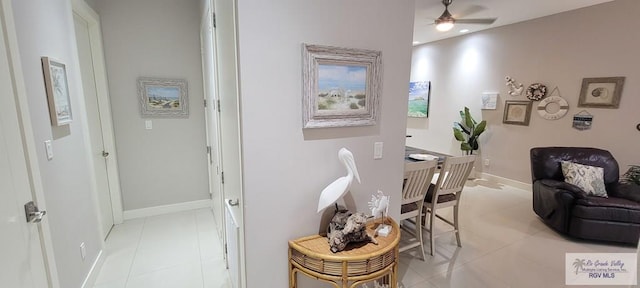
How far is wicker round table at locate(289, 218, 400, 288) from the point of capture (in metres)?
1.40

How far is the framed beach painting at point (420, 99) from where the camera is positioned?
5.98 m

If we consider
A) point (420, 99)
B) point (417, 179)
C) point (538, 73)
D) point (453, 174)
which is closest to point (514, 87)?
point (538, 73)

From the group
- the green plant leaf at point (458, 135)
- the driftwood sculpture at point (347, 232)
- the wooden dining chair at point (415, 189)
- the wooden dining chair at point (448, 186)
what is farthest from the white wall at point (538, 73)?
the driftwood sculpture at point (347, 232)

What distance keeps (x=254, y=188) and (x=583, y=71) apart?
4851mm

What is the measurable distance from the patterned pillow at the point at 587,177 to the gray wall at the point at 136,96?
14.9ft

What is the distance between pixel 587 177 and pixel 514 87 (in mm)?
1968

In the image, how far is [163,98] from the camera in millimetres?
3258

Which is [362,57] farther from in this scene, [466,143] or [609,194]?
[466,143]

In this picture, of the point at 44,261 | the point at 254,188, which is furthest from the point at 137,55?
the point at 254,188

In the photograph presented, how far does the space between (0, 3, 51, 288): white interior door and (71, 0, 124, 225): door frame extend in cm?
187

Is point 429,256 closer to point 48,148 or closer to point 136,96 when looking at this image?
point 48,148

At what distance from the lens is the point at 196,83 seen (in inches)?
134

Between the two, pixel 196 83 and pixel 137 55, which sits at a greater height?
pixel 137 55

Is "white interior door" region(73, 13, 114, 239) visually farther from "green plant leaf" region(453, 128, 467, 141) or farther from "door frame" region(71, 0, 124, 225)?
"green plant leaf" region(453, 128, 467, 141)
